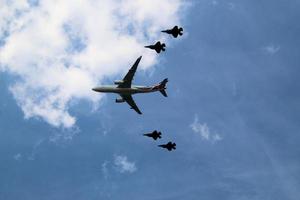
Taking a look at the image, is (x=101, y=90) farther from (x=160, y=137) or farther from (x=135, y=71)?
(x=160, y=137)

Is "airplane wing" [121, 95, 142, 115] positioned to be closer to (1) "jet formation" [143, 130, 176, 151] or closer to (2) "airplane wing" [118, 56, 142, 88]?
(2) "airplane wing" [118, 56, 142, 88]

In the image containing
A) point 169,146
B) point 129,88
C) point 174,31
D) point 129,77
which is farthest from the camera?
point 129,88

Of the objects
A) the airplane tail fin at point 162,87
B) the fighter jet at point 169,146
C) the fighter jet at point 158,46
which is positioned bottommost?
the fighter jet at point 169,146

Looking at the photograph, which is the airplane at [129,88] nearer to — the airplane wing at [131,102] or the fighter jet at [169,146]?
the airplane wing at [131,102]

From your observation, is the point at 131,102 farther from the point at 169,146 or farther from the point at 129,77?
the point at 169,146

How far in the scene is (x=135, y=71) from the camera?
151 meters

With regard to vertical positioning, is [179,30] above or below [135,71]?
below

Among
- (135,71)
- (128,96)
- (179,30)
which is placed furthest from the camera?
(128,96)

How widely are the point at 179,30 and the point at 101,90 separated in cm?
5136

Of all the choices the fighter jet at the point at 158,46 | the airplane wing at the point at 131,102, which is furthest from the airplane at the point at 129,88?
the fighter jet at the point at 158,46

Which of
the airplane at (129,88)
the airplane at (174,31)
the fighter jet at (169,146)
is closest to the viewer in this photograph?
the airplane at (174,31)

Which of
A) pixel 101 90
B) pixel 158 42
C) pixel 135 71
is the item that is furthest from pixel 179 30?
pixel 101 90

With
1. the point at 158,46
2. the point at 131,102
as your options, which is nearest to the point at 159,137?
the point at 158,46

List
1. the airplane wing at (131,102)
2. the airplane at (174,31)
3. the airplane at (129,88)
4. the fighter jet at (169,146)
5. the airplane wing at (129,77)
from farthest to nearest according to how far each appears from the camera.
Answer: the airplane wing at (131,102)
the airplane at (129,88)
the airplane wing at (129,77)
the fighter jet at (169,146)
the airplane at (174,31)
